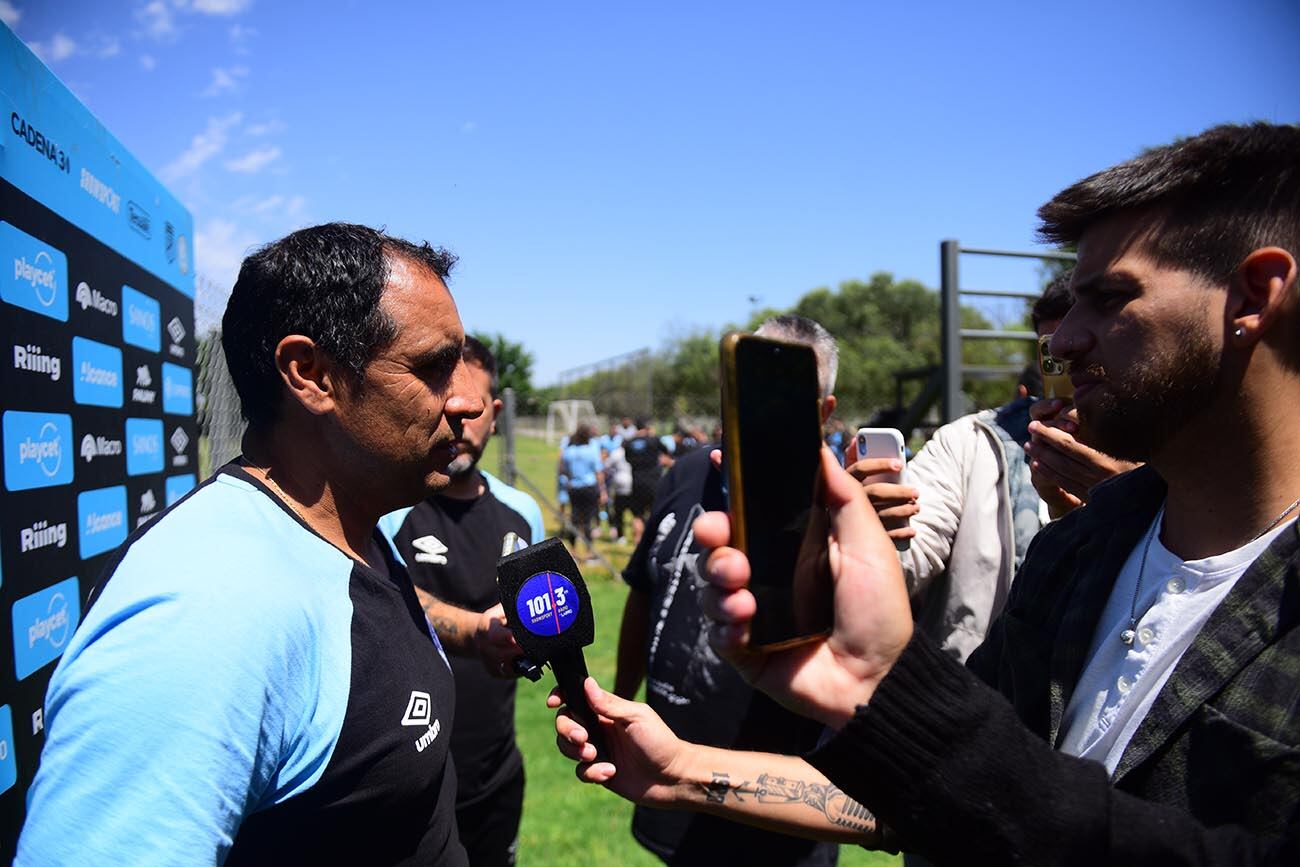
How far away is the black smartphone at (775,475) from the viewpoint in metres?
1.01

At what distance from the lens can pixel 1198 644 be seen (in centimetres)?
130

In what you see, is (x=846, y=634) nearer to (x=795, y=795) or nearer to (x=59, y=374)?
(x=795, y=795)

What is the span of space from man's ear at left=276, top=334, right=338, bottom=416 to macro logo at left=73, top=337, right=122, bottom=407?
3.83ft

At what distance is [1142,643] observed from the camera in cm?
144

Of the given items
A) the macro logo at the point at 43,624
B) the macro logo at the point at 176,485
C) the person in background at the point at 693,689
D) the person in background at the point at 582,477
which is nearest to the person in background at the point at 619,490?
the person in background at the point at 582,477

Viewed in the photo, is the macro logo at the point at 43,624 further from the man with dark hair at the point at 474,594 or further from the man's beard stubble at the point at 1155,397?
the man's beard stubble at the point at 1155,397

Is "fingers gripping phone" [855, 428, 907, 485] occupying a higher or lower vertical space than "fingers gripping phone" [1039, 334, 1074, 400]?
lower

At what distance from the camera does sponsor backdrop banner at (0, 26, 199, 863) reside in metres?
2.05

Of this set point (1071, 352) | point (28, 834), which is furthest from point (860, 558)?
point (28, 834)

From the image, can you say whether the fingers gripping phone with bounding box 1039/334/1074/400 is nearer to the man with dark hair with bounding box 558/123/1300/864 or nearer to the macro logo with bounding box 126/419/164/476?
the man with dark hair with bounding box 558/123/1300/864

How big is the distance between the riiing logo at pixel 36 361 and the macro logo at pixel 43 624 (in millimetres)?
610

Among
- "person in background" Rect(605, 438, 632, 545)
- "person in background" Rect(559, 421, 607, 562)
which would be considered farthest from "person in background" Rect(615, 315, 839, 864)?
"person in background" Rect(605, 438, 632, 545)

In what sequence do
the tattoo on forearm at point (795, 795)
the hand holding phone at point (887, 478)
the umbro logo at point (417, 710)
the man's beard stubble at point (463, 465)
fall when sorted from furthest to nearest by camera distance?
the man's beard stubble at point (463, 465)
the hand holding phone at point (887, 478)
the tattoo on forearm at point (795, 795)
the umbro logo at point (417, 710)

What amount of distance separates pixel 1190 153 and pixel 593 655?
22.6 ft
